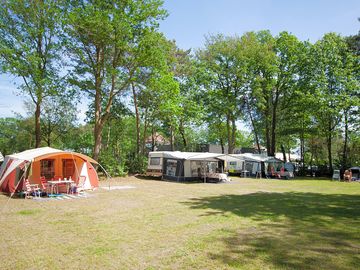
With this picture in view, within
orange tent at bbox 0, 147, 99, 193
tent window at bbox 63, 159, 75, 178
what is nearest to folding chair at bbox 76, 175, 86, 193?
orange tent at bbox 0, 147, 99, 193

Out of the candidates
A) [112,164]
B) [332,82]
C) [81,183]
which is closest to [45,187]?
[81,183]

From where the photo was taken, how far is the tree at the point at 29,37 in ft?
57.4

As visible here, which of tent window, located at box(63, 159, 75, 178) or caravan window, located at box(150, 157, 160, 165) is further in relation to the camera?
caravan window, located at box(150, 157, 160, 165)

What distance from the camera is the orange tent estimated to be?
1178 cm

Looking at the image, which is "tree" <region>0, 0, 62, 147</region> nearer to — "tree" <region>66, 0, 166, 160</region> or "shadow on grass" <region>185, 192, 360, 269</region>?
"tree" <region>66, 0, 166, 160</region>

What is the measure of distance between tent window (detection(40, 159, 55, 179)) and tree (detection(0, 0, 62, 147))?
6555mm

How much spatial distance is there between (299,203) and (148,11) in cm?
1433

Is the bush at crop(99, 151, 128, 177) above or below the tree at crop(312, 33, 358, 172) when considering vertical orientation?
below

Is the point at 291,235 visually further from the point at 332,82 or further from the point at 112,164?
the point at 332,82

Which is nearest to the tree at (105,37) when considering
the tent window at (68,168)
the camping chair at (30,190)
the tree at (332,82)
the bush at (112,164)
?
the bush at (112,164)

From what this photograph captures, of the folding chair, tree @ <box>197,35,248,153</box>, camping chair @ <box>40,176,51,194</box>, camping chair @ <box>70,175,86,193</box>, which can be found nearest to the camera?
camping chair @ <box>40,176,51,194</box>

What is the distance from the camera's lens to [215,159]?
792 inches

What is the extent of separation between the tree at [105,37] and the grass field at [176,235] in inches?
419

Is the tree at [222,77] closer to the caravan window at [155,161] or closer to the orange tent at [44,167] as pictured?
the caravan window at [155,161]
